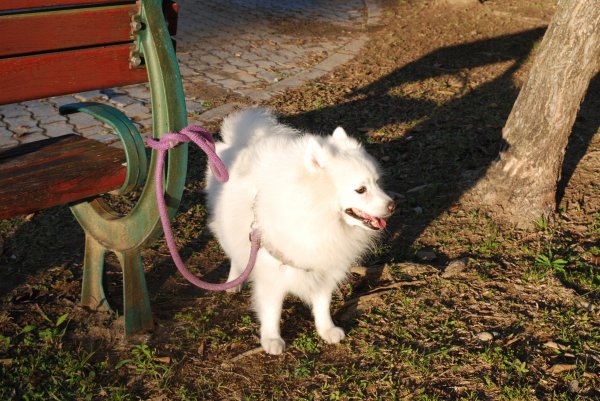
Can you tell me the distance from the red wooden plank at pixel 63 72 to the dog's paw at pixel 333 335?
166 centimetres

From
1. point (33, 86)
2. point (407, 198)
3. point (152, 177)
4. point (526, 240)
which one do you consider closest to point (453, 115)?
point (407, 198)

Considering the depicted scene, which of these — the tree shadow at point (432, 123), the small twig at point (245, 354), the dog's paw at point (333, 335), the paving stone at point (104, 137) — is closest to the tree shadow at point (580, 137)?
the tree shadow at point (432, 123)

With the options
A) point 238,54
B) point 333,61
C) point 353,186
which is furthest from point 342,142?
point 238,54

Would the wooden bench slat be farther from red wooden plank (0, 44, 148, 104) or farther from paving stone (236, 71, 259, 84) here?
paving stone (236, 71, 259, 84)

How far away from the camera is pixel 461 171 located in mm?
5402

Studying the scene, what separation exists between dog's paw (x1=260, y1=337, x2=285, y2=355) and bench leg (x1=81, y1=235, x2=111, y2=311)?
922mm

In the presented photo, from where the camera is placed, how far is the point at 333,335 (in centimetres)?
357

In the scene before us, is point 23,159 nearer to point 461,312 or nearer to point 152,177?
point 152,177

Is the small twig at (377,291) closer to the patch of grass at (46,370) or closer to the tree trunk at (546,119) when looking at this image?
the tree trunk at (546,119)

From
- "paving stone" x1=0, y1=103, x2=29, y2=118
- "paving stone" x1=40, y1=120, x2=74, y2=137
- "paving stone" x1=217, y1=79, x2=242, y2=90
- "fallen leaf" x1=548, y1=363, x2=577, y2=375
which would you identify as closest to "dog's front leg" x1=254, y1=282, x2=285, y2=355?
"fallen leaf" x1=548, y1=363, x2=577, y2=375

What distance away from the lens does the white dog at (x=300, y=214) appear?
308cm

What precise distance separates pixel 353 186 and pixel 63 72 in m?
1.41

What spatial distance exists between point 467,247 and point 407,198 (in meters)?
0.79

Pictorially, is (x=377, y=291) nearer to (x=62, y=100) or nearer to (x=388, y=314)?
(x=388, y=314)
